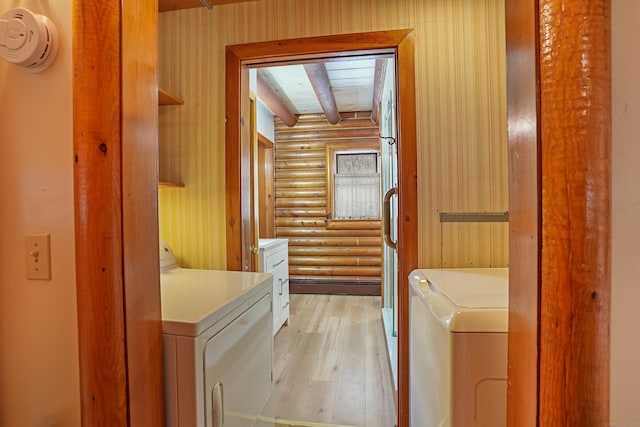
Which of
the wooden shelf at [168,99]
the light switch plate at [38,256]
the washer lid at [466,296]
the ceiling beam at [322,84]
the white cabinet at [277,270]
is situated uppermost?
the ceiling beam at [322,84]

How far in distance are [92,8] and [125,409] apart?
3.03 ft

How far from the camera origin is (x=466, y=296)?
0.98 m

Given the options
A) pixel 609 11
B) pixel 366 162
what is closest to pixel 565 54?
pixel 609 11

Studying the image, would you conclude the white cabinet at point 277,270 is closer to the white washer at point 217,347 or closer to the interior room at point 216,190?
the interior room at point 216,190

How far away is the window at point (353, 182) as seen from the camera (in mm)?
4676

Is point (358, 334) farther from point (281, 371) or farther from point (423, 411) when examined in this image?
point (423, 411)

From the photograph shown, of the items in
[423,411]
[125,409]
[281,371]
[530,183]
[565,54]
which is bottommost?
[281,371]

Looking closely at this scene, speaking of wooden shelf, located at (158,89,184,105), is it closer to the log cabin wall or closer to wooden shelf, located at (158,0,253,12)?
wooden shelf, located at (158,0,253,12)

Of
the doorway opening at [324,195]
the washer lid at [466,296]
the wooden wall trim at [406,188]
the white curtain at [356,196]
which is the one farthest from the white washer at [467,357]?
the white curtain at [356,196]

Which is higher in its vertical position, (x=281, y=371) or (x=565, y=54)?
(x=565, y=54)

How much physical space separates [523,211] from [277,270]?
8.91 ft

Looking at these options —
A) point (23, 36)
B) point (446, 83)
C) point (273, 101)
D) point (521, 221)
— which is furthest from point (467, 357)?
point (273, 101)

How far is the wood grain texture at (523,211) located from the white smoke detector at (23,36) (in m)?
1.03

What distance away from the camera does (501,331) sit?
0.82m
